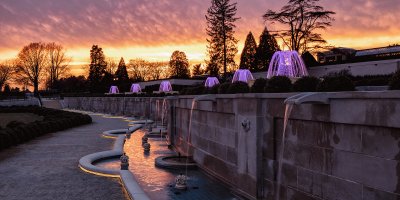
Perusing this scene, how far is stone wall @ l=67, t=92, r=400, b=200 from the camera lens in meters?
6.73

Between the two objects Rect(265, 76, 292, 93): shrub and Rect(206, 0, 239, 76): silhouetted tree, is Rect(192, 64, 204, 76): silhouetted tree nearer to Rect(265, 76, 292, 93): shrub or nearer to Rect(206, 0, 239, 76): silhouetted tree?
Rect(206, 0, 239, 76): silhouetted tree

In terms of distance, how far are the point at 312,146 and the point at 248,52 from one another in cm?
7370

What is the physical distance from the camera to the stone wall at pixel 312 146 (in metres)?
6.73

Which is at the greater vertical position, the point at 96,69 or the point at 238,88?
the point at 96,69

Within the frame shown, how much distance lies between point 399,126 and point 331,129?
174 cm

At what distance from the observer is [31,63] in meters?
100

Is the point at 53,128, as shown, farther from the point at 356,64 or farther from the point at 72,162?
the point at 356,64

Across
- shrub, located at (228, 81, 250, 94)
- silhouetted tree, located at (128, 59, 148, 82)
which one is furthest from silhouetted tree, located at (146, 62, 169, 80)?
shrub, located at (228, 81, 250, 94)

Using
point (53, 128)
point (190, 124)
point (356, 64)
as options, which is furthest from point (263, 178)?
point (356, 64)

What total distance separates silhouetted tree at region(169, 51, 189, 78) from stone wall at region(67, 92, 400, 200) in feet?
308

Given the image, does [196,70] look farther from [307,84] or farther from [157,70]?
[307,84]

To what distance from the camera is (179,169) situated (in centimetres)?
1569

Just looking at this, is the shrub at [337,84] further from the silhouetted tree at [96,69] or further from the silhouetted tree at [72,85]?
the silhouetted tree at [72,85]

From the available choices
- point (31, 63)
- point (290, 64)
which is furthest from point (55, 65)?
point (290, 64)
